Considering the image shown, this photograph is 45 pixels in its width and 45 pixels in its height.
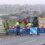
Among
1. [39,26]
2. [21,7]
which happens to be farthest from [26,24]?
[21,7]

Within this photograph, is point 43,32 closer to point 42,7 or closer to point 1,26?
point 1,26

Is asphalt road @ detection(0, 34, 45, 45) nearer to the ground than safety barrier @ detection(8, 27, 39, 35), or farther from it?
nearer to the ground

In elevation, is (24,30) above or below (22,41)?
above

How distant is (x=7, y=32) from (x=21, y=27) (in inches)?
63.0

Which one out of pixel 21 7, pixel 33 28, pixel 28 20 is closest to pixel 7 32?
pixel 33 28

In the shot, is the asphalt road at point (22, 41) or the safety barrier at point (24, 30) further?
the safety barrier at point (24, 30)

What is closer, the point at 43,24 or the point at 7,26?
the point at 7,26

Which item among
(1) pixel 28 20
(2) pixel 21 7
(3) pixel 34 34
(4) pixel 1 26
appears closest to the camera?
(3) pixel 34 34

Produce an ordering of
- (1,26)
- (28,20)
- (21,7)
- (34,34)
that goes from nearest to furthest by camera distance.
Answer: (34,34) → (1,26) → (28,20) → (21,7)

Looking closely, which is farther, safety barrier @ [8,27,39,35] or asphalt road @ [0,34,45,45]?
safety barrier @ [8,27,39,35]

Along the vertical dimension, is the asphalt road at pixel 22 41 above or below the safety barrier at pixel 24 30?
below

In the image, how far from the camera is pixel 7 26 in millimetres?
27797

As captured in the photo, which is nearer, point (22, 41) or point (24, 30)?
point (22, 41)

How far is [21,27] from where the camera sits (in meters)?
27.8
